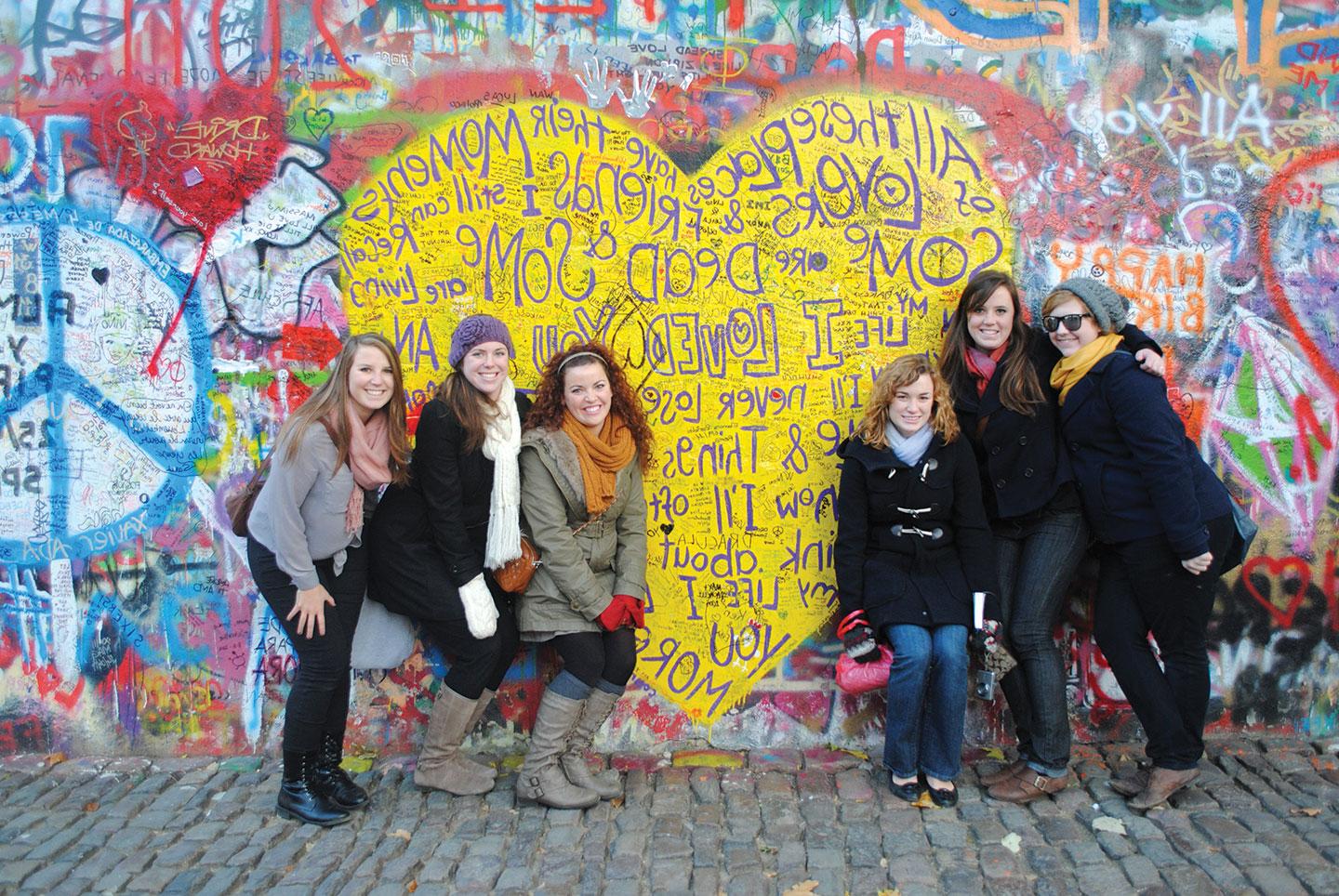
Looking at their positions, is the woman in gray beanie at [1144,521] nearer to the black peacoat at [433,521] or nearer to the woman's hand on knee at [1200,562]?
the woman's hand on knee at [1200,562]

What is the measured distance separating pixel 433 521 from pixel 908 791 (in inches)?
90.1

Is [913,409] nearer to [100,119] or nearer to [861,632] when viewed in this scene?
[861,632]

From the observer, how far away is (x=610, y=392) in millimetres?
4148

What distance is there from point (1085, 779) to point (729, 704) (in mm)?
1605

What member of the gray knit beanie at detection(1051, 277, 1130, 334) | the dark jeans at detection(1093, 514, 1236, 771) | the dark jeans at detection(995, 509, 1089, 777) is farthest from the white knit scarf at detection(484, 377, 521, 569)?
the dark jeans at detection(1093, 514, 1236, 771)

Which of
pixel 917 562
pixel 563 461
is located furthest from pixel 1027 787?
pixel 563 461

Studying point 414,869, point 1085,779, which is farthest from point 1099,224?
point 414,869

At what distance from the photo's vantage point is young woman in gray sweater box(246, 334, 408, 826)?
3764 mm

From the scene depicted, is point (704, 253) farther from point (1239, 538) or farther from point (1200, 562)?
point (1239, 538)

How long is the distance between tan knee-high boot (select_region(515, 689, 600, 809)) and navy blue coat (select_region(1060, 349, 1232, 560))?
7.74ft

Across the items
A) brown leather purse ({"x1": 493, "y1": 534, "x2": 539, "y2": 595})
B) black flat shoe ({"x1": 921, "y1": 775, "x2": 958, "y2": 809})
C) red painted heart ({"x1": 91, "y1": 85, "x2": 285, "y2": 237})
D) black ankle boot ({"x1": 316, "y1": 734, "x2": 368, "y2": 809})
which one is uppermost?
red painted heart ({"x1": 91, "y1": 85, "x2": 285, "y2": 237})

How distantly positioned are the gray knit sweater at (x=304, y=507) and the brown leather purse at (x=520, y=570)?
2.13 ft

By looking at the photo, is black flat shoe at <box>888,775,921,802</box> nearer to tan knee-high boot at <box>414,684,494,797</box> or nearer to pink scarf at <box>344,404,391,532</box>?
tan knee-high boot at <box>414,684,494,797</box>

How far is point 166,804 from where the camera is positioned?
4.17 metres
